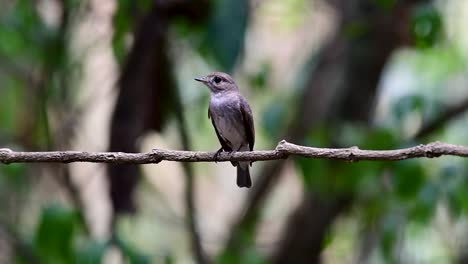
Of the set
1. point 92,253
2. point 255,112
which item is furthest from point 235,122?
point 255,112

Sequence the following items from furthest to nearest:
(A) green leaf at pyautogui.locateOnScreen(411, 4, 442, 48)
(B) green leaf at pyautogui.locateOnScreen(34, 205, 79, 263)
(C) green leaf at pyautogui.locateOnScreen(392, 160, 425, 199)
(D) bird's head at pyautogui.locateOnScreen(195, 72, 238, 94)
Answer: (D) bird's head at pyautogui.locateOnScreen(195, 72, 238, 94)
(C) green leaf at pyautogui.locateOnScreen(392, 160, 425, 199)
(A) green leaf at pyautogui.locateOnScreen(411, 4, 442, 48)
(B) green leaf at pyautogui.locateOnScreen(34, 205, 79, 263)

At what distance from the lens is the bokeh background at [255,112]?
5.09 meters

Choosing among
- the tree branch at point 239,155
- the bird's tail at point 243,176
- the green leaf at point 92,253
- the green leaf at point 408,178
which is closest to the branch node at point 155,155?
the tree branch at point 239,155

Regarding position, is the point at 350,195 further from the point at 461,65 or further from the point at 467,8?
the point at 467,8

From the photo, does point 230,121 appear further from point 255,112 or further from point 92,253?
point 255,112

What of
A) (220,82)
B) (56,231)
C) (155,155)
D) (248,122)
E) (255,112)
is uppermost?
(255,112)

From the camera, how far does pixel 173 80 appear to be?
5922 millimetres

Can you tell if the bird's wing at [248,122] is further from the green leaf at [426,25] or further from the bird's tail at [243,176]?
the green leaf at [426,25]

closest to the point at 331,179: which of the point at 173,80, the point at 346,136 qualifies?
the point at 346,136

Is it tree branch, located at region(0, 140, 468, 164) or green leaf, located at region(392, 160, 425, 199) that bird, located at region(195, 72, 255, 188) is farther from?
tree branch, located at region(0, 140, 468, 164)

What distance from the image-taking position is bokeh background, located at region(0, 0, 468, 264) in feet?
16.7

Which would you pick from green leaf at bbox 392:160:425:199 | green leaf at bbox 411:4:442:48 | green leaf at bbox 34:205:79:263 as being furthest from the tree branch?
green leaf at bbox 392:160:425:199

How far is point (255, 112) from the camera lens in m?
8.44

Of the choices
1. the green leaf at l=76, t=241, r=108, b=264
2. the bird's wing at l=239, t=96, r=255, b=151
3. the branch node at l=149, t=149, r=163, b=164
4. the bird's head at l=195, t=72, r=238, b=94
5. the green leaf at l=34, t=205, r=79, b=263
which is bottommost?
the green leaf at l=76, t=241, r=108, b=264
